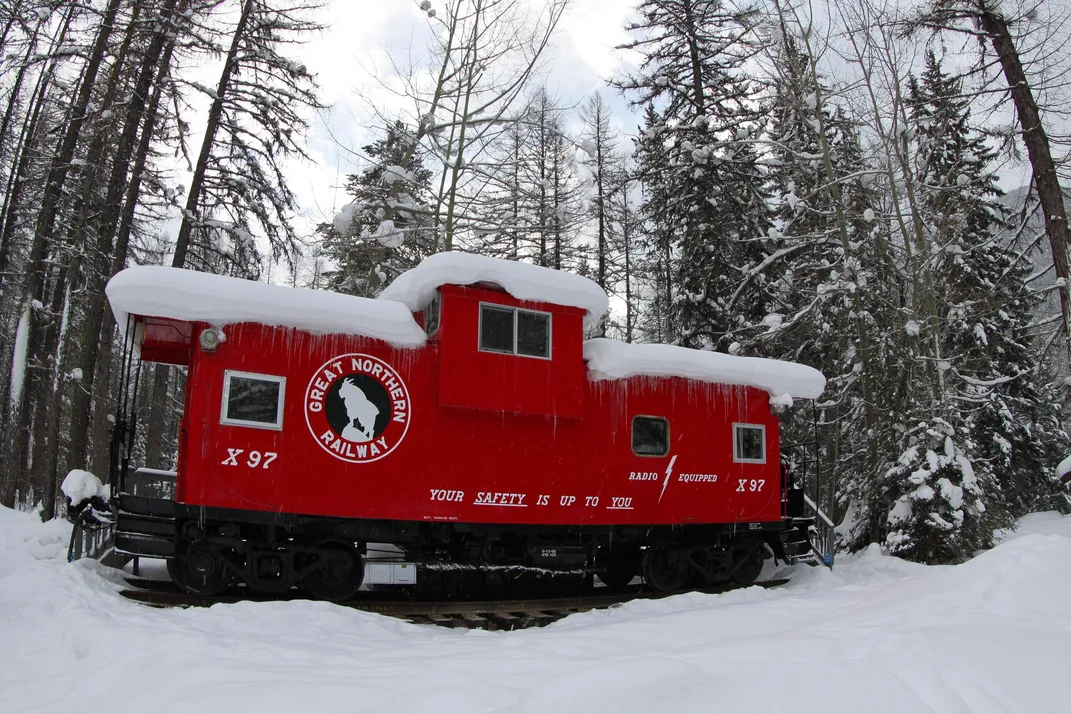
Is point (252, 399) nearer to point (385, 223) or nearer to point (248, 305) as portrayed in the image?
point (248, 305)

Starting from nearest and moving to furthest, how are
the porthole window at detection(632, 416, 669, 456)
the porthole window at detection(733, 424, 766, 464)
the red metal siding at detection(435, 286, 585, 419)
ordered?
the red metal siding at detection(435, 286, 585, 419)
the porthole window at detection(632, 416, 669, 456)
the porthole window at detection(733, 424, 766, 464)

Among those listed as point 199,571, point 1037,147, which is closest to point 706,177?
point 1037,147

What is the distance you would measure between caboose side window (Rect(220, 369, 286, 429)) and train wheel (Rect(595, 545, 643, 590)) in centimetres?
502

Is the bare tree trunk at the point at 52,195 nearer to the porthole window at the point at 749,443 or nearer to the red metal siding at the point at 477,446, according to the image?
the red metal siding at the point at 477,446

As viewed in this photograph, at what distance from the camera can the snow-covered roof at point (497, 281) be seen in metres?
9.48

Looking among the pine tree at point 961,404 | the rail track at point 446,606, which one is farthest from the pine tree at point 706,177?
the rail track at point 446,606

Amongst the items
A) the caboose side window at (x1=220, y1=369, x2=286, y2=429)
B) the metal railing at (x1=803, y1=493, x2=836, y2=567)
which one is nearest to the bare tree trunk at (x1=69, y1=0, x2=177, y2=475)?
the caboose side window at (x1=220, y1=369, x2=286, y2=429)

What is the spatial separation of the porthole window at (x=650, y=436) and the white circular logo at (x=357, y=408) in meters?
3.46

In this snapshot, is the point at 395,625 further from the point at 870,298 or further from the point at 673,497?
the point at 870,298

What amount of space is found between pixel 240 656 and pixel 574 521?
17.8ft

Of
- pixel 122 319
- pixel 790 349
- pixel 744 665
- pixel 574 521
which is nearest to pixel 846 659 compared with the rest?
pixel 744 665

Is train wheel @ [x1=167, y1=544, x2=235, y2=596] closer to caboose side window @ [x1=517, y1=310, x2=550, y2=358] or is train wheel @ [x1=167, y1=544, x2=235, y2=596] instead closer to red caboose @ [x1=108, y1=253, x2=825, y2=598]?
red caboose @ [x1=108, y1=253, x2=825, y2=598]

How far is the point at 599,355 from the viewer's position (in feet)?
35.0

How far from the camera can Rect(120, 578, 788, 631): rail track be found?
809 cm
